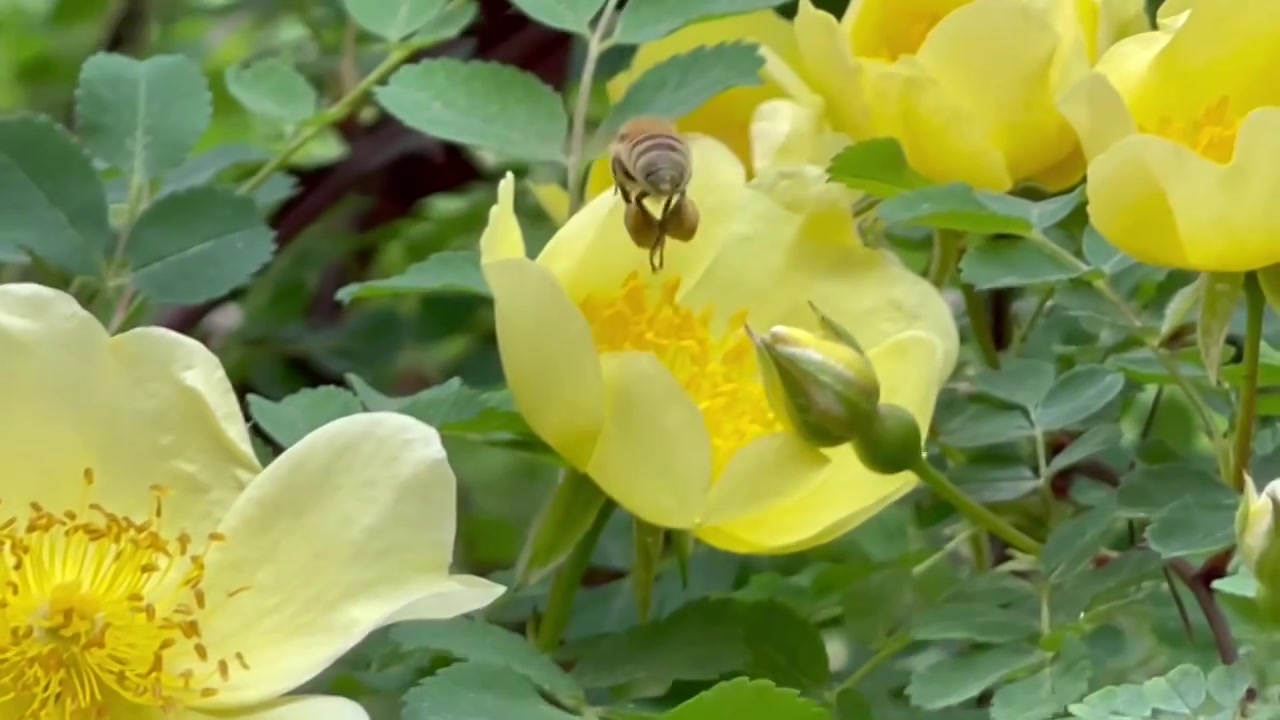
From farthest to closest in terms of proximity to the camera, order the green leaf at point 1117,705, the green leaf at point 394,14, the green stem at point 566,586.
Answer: the green leaf at point 394,14, the green stem at point 566,586, the green leaf at point 1117,705

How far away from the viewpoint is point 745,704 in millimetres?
330

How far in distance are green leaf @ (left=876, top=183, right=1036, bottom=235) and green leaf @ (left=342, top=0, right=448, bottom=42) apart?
0.19 meters

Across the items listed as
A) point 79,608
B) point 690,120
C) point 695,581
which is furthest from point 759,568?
point 79,608

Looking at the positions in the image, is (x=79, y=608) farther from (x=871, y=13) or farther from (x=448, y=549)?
(x=871, y=13)

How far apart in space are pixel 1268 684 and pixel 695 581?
9.2 inches

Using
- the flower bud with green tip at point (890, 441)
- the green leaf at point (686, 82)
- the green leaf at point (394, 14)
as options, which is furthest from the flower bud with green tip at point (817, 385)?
the green leaf at point (394, 14)

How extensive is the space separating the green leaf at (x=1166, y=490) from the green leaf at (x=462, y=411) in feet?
0.52

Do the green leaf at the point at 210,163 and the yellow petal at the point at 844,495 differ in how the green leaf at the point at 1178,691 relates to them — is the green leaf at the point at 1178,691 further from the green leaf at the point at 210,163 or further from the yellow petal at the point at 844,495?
the green leaf at the point at 210,163

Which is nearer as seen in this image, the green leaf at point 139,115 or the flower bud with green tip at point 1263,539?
the flower bud with green tip at point 1263,539

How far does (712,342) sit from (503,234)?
0.31ft

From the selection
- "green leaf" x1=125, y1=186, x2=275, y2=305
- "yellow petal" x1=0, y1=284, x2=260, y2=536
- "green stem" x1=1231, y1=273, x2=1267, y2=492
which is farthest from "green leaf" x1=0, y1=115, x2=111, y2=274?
"green stem" x1=1231, y1=273, x2=1267, y2=492

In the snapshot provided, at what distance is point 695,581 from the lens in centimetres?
54

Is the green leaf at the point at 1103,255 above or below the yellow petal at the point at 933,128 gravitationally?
below

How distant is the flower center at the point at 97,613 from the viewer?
0.37 m
